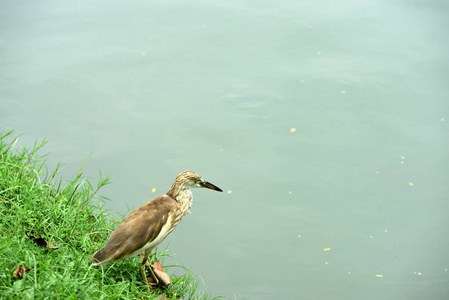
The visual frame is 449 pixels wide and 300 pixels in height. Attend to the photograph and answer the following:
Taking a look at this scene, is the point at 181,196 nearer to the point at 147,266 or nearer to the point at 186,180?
the point at 186,180

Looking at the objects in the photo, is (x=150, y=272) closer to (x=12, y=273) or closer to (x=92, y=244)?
(x=92, y=244)

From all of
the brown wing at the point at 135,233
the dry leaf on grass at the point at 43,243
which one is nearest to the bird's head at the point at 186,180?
the brown wing at the point at 135,233

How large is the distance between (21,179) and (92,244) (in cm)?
69

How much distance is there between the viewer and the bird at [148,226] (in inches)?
109

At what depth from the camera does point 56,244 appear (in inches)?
121

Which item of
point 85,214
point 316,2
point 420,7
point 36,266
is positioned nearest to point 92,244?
point 85,214

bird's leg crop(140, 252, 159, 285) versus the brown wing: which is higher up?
the brown wing

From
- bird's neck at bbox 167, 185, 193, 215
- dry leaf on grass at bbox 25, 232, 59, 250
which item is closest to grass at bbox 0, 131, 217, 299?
dry leaf on grass at bbox 25, 232, 59, 250

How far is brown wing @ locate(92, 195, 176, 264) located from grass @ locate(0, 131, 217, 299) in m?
Answer: 0.11

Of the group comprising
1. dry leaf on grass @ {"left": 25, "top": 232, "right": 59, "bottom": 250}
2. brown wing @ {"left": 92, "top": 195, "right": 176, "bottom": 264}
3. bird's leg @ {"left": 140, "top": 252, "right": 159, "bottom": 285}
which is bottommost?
bird's leg @ {"left": 140, "top": 252, "right": 159, "bottom": 285}

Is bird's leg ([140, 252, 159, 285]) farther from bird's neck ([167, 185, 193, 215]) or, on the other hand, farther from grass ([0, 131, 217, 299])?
bird's neck ([167, 185, 193, 215])

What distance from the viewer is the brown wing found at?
2770 millimetres

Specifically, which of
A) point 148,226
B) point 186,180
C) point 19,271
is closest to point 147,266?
point 148,226

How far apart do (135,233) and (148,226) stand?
8 cm
